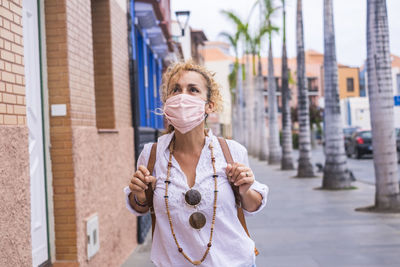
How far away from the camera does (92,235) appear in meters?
6.15

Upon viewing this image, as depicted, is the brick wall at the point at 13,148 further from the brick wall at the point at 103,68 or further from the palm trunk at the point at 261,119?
the palm trunk at the point at 261,119

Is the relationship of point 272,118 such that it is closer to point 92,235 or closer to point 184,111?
point 92,235

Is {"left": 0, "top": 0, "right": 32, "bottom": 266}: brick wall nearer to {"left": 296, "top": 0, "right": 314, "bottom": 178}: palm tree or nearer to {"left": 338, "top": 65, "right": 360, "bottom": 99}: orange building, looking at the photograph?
{"left": 296, "top": 0, "right": 314, "bottom": 178}: palm tree

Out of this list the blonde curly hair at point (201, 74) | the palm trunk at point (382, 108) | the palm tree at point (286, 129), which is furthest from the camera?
A: the palm tree at point (286, 129)

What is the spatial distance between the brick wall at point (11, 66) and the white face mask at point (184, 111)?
58.2 inches

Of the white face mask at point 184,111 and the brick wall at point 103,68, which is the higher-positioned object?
the brick wall at point 103,68

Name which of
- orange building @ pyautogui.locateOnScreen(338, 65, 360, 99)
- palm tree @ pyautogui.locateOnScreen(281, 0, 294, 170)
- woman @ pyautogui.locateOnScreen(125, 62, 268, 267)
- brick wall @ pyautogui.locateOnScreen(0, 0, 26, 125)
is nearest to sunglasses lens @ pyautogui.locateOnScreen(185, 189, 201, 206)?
woman @ pyautogui.locateOnScreen(125, 62, 268, 267)

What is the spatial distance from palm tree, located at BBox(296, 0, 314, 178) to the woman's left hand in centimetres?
1853

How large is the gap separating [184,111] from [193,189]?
381 millimetres

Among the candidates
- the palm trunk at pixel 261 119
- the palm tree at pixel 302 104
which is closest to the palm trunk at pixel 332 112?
the palm tree at pixel 302 104

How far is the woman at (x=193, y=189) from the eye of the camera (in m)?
2.81

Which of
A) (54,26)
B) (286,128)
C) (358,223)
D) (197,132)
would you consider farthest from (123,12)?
(286,128)

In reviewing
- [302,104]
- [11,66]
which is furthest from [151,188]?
[302,104]

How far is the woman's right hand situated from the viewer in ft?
9.18
